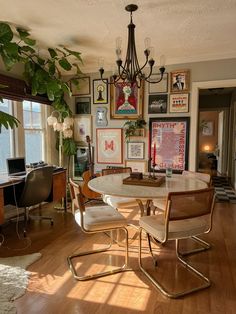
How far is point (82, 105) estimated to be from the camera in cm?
439

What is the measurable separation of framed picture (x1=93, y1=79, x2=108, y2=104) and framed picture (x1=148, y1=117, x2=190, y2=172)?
0.94 m

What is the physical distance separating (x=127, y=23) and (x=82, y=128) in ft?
7.33

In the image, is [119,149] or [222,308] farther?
[119,149]

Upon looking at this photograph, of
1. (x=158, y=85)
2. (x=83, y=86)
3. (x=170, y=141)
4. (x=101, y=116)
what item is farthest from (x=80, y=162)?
(x=158, y=85)

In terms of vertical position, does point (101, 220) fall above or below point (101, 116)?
below

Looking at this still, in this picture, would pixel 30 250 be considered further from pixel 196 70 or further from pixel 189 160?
pixel 196 70

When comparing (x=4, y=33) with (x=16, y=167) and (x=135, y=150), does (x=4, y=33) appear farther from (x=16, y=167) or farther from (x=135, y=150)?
(x=135, y=150)

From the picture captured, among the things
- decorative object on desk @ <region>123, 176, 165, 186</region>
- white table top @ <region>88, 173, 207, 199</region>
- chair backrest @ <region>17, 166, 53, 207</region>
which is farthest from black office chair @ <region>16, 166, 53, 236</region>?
decorative object on desk @ <region>123, 176, 165, 186</region>

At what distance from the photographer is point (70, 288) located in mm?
1898

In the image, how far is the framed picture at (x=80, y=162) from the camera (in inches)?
176

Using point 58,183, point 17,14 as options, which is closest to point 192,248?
point 58,183

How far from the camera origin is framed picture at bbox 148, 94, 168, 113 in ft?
12.8

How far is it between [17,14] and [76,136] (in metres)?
2.40

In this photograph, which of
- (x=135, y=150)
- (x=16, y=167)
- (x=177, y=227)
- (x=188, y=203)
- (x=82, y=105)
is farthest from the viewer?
(x=82, y=105)
